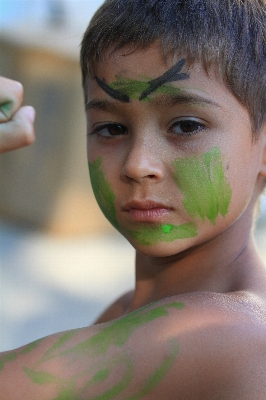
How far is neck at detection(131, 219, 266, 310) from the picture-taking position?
1458 millimetres

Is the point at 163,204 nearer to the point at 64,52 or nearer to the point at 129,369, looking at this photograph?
the point at 129,369

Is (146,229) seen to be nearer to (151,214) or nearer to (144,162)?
(151,214)

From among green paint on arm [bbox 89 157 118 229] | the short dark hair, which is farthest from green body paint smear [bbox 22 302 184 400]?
the short dark hair

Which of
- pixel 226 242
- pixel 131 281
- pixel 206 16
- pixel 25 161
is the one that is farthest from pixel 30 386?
pixel 25 161

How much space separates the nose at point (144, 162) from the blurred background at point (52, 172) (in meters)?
2.89

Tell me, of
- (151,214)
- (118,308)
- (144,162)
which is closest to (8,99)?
(144,162)

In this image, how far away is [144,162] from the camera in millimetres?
1304

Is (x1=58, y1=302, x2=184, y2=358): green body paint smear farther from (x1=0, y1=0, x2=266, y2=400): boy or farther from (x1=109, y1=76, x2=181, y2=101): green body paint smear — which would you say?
(x1=109, y1=76, x2=181, y2=101): green body paint smear

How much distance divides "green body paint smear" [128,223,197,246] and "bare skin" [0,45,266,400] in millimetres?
10

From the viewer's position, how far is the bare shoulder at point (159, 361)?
1.10 metres

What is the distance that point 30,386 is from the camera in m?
1.12

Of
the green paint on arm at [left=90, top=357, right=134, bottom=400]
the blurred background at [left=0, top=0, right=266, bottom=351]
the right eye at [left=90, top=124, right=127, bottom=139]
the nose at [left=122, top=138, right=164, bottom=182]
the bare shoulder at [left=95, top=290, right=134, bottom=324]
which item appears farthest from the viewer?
the blurred background at [left=0, top=0, right=266, bottom=351]

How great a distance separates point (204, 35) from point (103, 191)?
49 cm

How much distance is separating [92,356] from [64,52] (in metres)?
4.18
